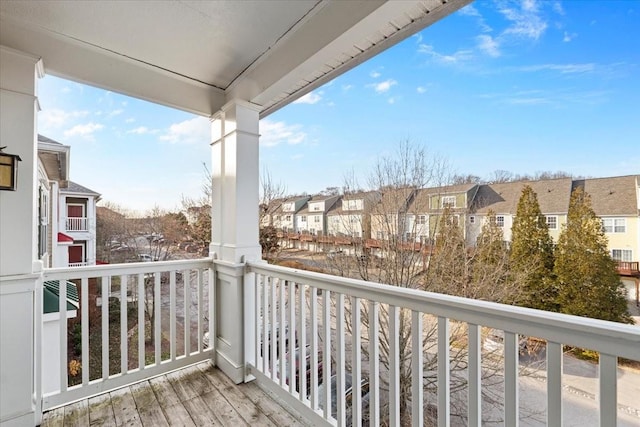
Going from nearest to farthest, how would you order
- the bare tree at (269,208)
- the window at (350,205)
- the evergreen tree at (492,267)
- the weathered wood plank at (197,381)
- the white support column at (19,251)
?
the white support column at (19,251), the weathered wood plank at (197,381), the evergreen tree at (492,267), the bare tree at (269,208), the window at (350,205)

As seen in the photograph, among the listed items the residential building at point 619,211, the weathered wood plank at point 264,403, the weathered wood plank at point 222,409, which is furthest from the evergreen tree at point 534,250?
the weathered wood plank at point 222,409

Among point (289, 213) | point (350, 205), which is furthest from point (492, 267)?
point (289, 213)

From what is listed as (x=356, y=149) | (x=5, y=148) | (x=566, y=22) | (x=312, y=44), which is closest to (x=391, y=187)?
(x=356, y=149)

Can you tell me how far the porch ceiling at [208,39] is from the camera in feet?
5.15

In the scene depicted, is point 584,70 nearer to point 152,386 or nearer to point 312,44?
point 312,44

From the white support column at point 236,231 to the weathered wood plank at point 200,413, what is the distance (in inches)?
13.1

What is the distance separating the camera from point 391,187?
6797 mm

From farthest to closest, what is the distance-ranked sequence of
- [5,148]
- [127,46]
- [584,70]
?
[584,70], [127,46], [5,148]

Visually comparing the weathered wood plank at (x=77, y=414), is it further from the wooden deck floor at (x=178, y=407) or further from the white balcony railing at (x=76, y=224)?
the white balcony railing at (x=76, y=224)

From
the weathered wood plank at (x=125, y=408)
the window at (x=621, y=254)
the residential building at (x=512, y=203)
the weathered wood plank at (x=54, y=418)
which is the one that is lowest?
the weathered wood plank at (x=125, y=408)

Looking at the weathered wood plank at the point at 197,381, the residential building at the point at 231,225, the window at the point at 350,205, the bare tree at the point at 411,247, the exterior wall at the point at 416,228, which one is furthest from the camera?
the window at the point at 350,205

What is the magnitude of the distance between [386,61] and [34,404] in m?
6.51

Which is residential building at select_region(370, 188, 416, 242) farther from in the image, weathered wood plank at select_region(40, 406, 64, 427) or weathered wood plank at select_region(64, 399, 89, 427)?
weathered wood plank at select_region(40, 406, 64, 427)

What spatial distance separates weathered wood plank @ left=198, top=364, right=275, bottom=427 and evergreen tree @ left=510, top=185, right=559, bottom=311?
285cm
